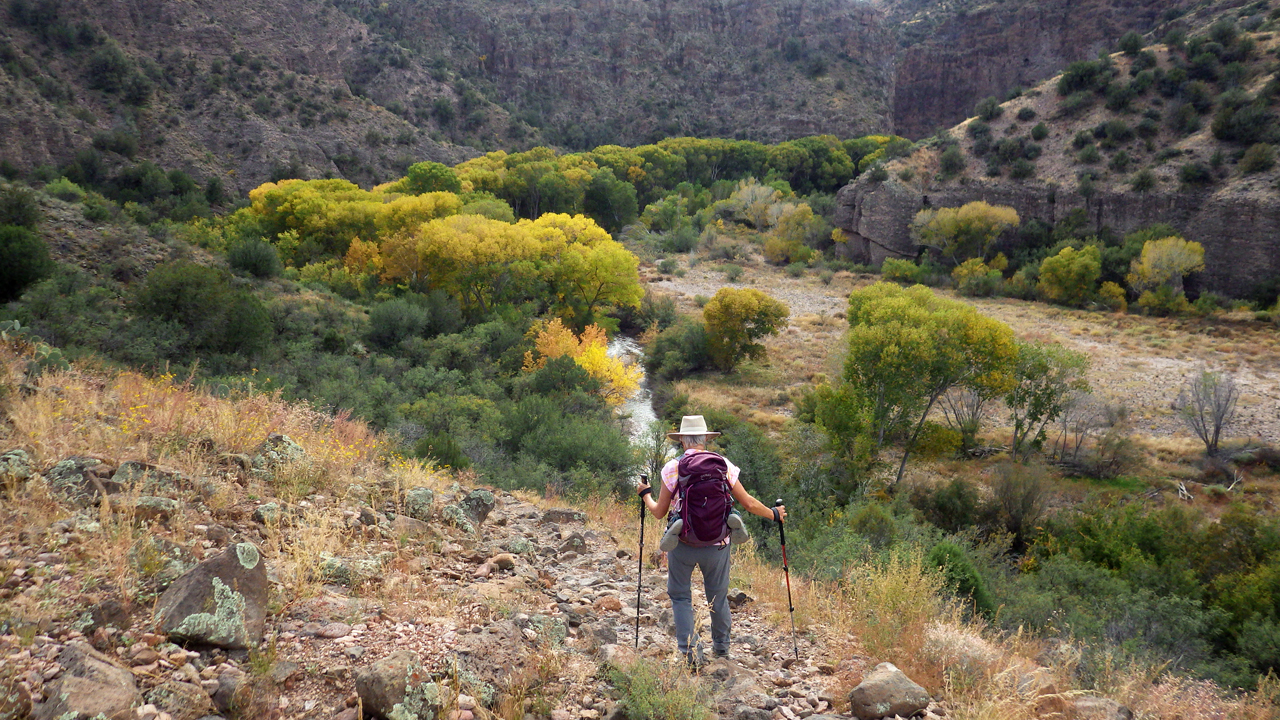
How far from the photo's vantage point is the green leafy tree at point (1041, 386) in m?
20.2

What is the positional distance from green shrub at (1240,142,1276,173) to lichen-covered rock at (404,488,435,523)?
156 feet

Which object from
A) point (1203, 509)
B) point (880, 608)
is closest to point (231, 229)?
point (880, 608)

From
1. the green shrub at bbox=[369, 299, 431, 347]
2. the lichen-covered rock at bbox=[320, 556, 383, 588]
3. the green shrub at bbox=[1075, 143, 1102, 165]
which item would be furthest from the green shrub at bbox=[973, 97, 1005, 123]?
the lichen-covered rock at bbox=[320, 556, 383, 588]

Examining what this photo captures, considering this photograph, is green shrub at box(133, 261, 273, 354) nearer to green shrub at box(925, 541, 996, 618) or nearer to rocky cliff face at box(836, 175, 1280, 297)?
green shrub at box(925, 541, 996, 618)

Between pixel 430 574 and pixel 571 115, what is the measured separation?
3419 inches

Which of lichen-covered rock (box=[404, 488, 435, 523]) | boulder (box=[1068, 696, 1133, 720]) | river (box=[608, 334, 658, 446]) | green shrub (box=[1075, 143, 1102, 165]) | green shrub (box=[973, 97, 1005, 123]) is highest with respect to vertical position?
green shrub (box=[973, 97, 1005, 123])

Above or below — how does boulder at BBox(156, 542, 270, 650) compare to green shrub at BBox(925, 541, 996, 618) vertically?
above

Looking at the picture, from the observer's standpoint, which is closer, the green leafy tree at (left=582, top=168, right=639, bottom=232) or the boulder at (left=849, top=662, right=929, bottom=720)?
the boulder at (left=849, top=662, right=929, bottom=720)

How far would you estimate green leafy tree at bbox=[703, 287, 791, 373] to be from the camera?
30.3 meters

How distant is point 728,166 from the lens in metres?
69.2

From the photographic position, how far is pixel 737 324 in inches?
1193

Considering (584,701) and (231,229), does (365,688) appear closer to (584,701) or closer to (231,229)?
(584,701)

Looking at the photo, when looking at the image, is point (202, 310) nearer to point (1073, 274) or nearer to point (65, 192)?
point (65, 192)

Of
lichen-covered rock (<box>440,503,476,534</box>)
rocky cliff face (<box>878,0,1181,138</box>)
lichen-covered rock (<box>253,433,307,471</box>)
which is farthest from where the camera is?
rocky cliff face (<box>878,0,1181,138</box>)
